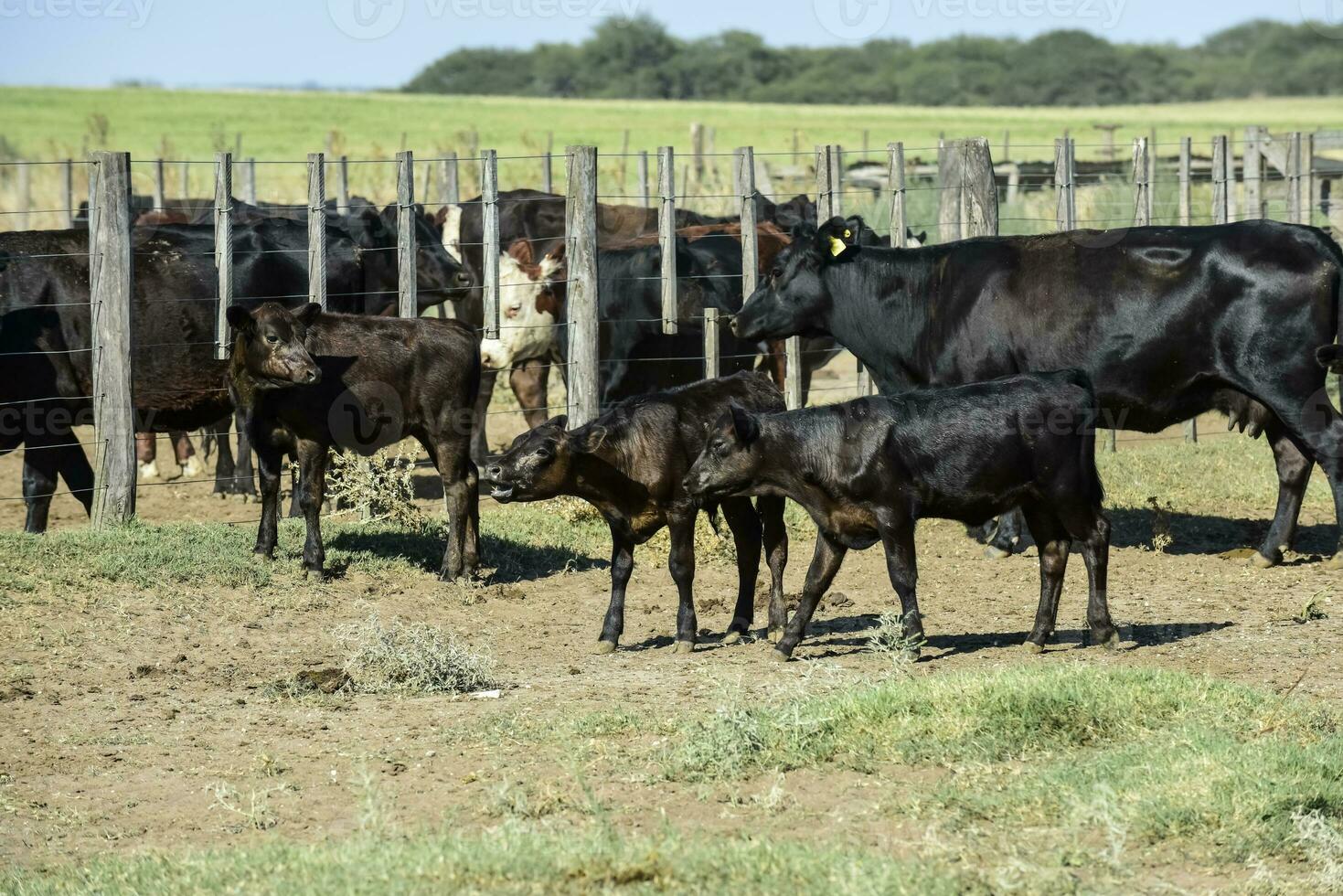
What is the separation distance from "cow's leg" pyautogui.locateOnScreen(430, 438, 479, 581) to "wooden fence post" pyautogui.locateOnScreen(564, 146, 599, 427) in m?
1.79

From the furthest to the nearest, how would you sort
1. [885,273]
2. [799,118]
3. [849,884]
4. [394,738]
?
[799,118] < [885,273] < [394,738] < [849,884]

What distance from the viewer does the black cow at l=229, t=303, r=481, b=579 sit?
10.3 meters

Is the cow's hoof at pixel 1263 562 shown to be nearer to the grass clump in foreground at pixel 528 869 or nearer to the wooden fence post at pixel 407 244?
the wooden fence post at pixel 407 244

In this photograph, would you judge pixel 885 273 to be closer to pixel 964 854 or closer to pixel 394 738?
pixel 394 738

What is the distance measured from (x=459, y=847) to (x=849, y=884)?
1226mm

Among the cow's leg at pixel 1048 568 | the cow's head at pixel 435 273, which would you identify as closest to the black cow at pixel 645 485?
the cow's leg at pixel 1048 568

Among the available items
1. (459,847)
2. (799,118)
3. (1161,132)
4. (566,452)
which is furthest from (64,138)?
(459,847)

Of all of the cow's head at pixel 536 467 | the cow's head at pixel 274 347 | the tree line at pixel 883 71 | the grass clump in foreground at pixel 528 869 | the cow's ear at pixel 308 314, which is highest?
the tree line at pixel 883 71

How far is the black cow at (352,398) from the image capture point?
10266mm

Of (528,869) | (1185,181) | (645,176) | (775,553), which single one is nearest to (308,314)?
(775,553)

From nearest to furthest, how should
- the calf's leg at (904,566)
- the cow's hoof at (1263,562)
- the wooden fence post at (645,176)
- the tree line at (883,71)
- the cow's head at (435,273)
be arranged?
the calf's leg at (904,566), the cow's hoof at (1263,562), the cow's head at (435,273), the wooden fence post at (645,176), the tree line at (883,71)

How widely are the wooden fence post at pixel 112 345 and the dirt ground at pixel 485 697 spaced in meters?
1.51

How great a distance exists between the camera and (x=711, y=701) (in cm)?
742

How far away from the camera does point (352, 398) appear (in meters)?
10.5
